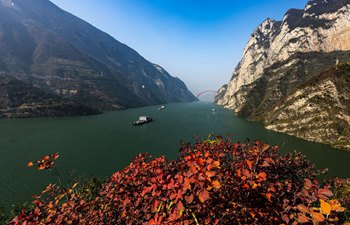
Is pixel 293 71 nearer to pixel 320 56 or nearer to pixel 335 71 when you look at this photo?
pixel 320 56

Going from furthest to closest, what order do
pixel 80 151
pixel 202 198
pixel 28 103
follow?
pixel 28 103, pixel 80 151, pixel 202 198

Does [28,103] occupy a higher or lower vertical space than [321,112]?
lower

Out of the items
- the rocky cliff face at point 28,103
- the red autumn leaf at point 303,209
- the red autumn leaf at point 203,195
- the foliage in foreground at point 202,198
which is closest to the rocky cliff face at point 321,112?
the foliage in foreground at point 202,198

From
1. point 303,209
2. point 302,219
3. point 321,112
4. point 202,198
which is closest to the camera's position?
point 303,209

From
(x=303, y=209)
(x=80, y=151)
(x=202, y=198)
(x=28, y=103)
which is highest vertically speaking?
(x=303, y=209)

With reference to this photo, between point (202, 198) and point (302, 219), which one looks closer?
point (302, 219)

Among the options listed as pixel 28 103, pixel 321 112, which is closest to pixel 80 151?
pixel 321 112

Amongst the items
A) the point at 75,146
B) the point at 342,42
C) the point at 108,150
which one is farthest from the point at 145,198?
the point at 342,42

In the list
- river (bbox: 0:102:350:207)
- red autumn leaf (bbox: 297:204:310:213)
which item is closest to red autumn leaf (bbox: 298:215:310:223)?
red autumn leaf (bbox: 297:204:310:213)

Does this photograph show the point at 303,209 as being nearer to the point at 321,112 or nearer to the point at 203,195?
the point at 203,195

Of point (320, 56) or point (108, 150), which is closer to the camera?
point (108, 150)

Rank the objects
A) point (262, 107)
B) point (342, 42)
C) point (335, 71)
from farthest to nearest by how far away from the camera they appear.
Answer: point (342, 42) < point (262, 107) < point (335, 71)
